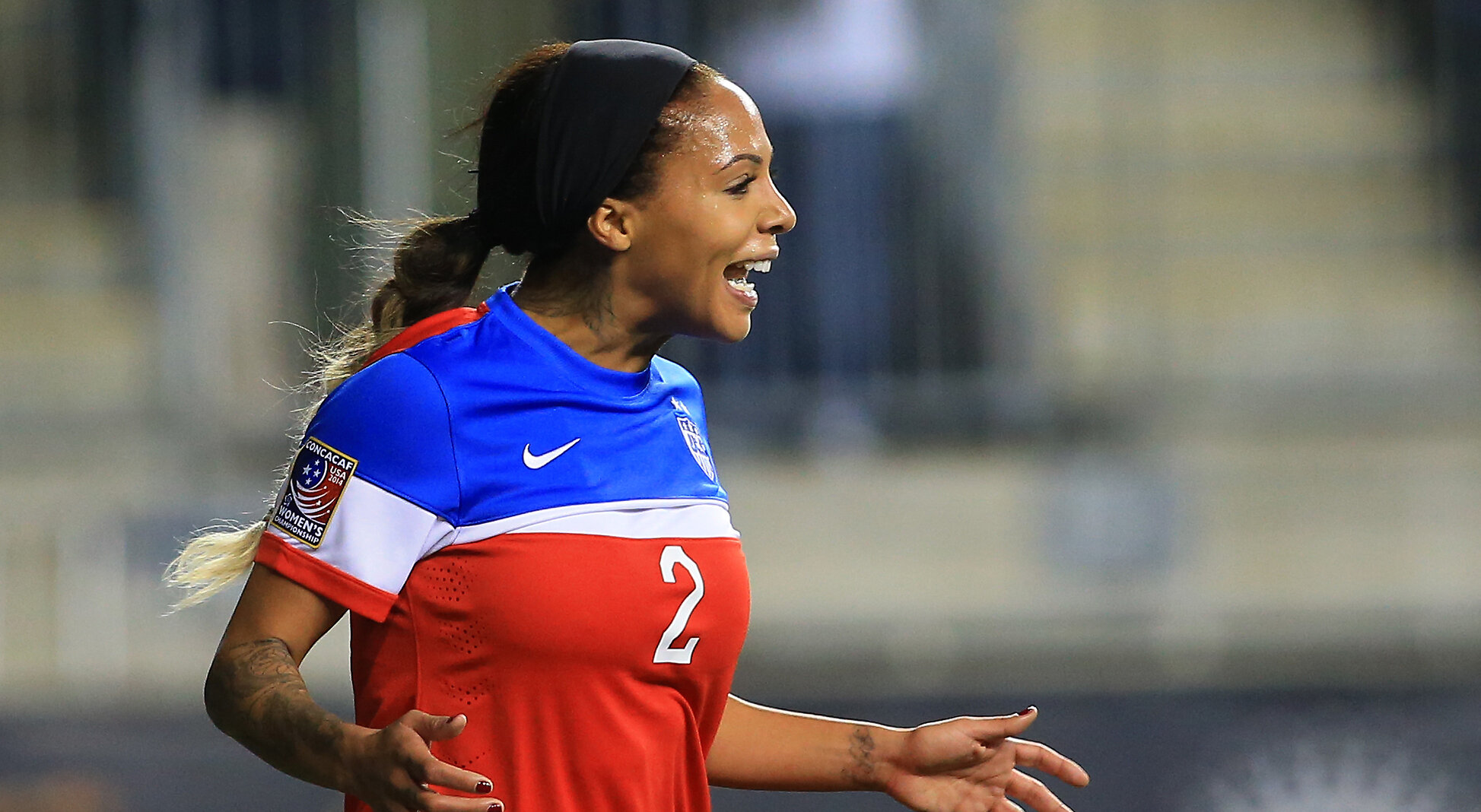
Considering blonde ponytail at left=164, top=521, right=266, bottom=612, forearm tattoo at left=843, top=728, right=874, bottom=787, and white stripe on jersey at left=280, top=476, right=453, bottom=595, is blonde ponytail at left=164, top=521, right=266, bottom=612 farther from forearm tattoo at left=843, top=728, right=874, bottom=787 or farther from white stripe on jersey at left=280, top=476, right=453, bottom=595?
forearm tattoo at left=843, top=728, right=874, bottom=787

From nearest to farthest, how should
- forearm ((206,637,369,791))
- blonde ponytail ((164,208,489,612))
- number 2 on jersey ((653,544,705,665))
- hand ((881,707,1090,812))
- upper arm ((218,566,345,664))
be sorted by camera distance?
forearm ((206,637,369,791)) → upper arm ((218,566,345,664)) → number 2 on jersey ((653,544,705,665)) → blonde ponytail ((164,208,489,612)) → hand ((881,707,1090,812))

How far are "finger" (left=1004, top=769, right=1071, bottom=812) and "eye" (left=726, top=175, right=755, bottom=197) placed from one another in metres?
0.76

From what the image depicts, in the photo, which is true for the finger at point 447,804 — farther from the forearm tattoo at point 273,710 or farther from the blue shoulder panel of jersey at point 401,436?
the blue shoulder panel of jersey at point 401,436

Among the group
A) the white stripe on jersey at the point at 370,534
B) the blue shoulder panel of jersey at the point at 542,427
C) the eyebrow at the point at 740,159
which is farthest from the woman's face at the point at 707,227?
the white stripe on jersey at the point at 370,534

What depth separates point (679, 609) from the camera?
1875 mm

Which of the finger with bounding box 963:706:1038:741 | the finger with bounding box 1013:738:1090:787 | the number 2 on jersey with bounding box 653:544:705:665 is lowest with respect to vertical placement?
the finger with bounding box 1013:738:1090:787

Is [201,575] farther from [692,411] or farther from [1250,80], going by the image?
[1250,80]

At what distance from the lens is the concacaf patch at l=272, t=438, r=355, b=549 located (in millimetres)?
1785

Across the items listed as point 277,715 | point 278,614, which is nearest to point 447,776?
point 277,715

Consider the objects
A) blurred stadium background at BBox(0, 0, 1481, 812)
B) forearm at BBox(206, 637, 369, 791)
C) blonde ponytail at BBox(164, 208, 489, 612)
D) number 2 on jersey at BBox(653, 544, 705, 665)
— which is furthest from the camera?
blurred stadium background at BBox(0, 0, 1481, 812)

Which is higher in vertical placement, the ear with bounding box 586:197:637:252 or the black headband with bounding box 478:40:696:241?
the black headband with bounding box 478:40:696:241

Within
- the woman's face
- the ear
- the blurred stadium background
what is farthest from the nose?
the blurred stadium background

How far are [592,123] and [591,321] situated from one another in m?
0.22

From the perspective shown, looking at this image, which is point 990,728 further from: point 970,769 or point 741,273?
point 741,273
